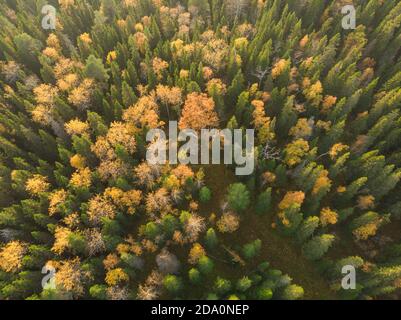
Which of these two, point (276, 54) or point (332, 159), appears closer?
point (332, 159)

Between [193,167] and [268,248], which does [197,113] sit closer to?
[193,167]

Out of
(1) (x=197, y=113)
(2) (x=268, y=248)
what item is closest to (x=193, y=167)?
(1) (x=197, y=113)

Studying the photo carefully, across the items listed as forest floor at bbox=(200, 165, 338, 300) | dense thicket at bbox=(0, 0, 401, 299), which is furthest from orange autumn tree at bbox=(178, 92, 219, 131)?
forest floor at bbox=(200, 165, 338, 300)

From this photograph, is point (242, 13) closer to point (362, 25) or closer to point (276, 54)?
point (276, 54)

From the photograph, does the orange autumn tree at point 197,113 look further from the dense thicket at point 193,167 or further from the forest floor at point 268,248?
the forest floor at point 268,248

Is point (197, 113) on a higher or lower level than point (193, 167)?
higher

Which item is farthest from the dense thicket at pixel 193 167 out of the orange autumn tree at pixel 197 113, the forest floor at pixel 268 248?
the forest floor at pixel 268 248

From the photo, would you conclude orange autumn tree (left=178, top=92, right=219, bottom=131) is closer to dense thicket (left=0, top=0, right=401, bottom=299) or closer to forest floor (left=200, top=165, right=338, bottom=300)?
dense thicket (left=0, top=0, right=401, bottom=299)
